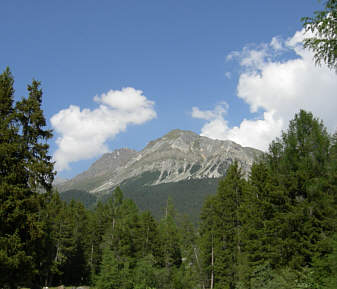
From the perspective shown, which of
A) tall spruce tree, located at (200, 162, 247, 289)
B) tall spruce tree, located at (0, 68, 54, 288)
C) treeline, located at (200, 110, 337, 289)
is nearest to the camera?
tall spruce tree, located at (0, 68, 54, 288)

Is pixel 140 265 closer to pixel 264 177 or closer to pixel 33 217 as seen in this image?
pixel 264 177

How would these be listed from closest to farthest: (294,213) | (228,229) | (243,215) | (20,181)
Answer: (20,181) → (294,213) → (243,215) → (228,229)

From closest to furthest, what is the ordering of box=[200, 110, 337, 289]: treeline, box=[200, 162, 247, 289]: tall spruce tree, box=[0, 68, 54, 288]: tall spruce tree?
box=[0, 68, 54, 288]: tall spruce tree < box=[200, 110, 337, 289]: treeline < box=[200, 162, 247, 289]: tall spruce tree

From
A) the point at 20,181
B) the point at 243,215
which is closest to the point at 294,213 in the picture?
the point at 243,215

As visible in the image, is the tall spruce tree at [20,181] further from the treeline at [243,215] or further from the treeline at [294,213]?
the treeline at [294,213]

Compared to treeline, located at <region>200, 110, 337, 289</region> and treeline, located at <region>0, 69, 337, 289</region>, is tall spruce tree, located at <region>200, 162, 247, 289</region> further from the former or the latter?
treeline, located at <region>200, 110, 337, 289</region>

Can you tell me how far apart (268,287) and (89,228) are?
154 ft

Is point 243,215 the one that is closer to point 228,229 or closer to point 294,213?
point 228,229

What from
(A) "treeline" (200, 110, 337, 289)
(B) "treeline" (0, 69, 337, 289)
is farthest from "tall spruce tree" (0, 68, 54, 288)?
(A) "treeline" (200, 110, 337, 289)

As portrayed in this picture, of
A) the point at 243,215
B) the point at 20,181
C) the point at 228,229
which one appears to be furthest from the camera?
the point at 228,229

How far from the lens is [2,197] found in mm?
14688

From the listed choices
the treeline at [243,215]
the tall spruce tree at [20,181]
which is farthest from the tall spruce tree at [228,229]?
the tall spruce tree at [20,181]

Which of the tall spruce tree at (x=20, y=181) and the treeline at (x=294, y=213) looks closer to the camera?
the tall spruce tree at (x=20, y=181)

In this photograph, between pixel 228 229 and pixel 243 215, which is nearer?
pixel 243 215
